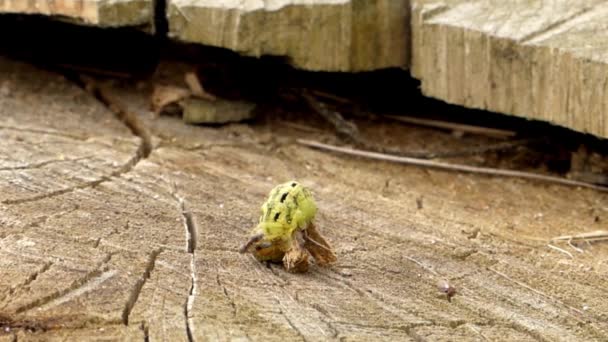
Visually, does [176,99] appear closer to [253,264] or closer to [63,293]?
[253,264]

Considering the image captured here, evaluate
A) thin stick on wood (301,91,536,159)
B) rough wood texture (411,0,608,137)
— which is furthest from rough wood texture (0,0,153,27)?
rough wood texture (411,0,608,137)

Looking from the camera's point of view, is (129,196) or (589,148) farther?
(589,148)

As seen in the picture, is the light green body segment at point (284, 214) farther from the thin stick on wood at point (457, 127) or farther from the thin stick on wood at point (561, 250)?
the thin stick on wood at point (457, 127)

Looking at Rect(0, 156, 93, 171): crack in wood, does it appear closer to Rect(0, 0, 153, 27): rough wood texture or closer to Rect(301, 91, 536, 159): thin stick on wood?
Rect(0, 0, 153, 27): rough wood texture

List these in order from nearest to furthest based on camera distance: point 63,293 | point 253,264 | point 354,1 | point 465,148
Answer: point 63,293 < point 253,264 < point 354,1 < point 465,148

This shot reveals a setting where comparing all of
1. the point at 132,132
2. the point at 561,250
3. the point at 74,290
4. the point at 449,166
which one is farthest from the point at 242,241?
the point at 449,166

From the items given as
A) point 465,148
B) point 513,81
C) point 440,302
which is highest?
point 513,81

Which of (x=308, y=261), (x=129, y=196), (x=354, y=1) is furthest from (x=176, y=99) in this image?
(x=308, y=261)
